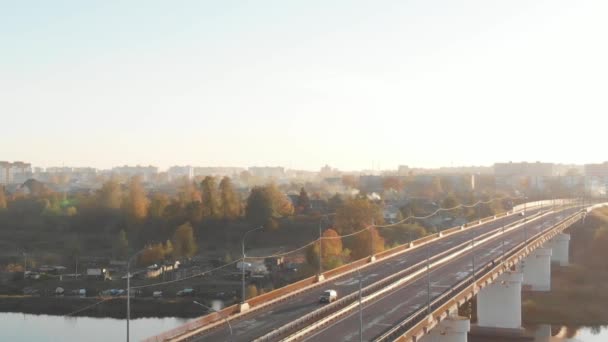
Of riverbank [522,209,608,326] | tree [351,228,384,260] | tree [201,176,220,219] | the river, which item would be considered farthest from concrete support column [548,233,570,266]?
tree [201,176,220,219]

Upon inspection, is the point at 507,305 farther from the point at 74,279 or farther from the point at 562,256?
the point at 74,279

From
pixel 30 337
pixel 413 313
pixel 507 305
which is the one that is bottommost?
pixel 30 337

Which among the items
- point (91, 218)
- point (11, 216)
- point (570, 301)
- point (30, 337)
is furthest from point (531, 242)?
point (11, 216)

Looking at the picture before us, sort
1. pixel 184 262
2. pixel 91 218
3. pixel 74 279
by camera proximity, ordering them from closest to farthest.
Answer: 1. pixel 74 279
2. pixel 184 262
3. pixel 91 218

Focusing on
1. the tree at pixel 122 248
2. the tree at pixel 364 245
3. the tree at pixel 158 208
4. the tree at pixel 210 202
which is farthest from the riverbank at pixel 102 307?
the tree at pixel 158 208

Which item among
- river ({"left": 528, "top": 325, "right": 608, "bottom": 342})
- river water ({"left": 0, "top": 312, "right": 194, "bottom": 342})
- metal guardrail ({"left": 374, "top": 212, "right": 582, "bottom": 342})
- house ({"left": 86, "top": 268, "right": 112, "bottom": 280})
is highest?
metal guardrail ({"left": 374, "top": 212, "right": 582, "bottom": 342})

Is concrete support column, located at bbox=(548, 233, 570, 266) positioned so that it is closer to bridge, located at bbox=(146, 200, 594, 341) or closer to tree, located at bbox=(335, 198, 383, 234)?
bridge, located at bbox=(146, 200, 594, 341)

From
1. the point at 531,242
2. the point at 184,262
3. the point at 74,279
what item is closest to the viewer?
the point at 531,242
